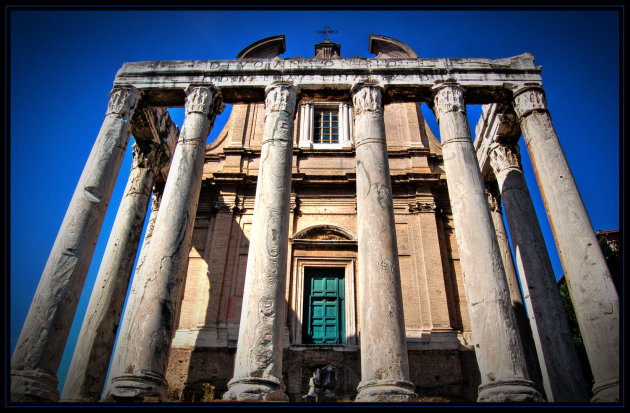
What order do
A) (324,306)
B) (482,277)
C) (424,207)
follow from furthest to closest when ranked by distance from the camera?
(424,207)
(324,306)
(482,277)

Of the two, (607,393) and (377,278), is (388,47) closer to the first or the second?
(377,278)

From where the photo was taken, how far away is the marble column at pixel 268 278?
27.8ft

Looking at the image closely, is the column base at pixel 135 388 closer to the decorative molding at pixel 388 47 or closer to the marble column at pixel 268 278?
the marble column at pixel 268 278

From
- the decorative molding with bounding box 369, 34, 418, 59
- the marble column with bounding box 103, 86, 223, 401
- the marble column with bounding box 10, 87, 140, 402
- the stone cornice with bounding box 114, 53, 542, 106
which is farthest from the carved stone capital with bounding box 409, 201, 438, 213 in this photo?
the marble column with bounding box 10, 87, 140, 402

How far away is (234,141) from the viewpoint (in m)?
18.1

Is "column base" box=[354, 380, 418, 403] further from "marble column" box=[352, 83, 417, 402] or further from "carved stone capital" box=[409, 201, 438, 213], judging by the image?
"carved stone capital" box=[409, 201, 438, 213]

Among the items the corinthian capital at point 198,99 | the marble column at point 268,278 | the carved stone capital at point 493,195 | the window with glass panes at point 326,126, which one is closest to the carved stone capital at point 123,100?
the corinthian capital at point 198,99

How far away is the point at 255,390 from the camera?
8164mm

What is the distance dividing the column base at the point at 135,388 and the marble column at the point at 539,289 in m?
9.34

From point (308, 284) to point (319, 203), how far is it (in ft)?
10.6

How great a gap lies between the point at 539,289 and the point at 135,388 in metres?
10.4

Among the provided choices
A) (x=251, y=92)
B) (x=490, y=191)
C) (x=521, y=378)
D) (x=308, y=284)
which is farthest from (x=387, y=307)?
(x=490, y=191)

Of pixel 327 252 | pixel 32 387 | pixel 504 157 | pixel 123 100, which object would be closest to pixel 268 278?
pixel 32 387

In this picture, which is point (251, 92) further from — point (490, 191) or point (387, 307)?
point (490, 191)
